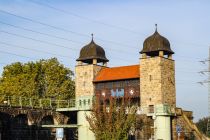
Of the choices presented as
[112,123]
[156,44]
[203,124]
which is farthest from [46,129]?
[203,124]

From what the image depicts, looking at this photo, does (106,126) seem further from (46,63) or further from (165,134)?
(46,63)

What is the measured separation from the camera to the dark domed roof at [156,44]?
172ft

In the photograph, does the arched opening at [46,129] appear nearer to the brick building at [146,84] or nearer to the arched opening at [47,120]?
the arched opening at [47,120]

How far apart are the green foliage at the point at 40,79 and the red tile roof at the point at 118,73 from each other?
13.1 meters

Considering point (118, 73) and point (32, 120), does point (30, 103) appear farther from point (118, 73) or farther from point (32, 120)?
point (118, 73)

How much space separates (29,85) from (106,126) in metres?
36.5

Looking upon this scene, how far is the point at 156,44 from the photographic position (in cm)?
5275

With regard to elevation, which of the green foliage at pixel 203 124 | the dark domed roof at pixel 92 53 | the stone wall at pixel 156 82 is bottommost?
the green foliage at pixel 203 124

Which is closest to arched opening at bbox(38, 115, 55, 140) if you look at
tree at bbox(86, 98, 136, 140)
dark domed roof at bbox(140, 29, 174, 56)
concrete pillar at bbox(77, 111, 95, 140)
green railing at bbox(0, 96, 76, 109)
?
green railing at bbox(0, 96, 76, 109)

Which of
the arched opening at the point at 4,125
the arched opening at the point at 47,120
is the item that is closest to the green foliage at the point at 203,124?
the arched opening at the point at 47,120

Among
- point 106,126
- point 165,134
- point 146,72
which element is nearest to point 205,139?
point 165,134

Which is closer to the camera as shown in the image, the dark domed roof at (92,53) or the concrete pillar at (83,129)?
the concrete pillar at (83,129)

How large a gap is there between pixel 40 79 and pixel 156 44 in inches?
899

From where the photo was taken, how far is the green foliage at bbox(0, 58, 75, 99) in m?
66.9
